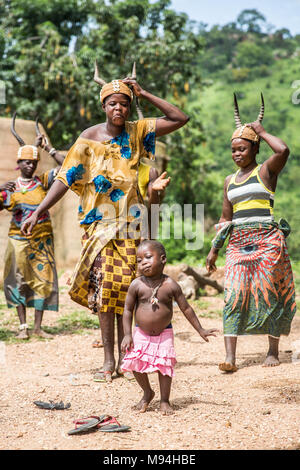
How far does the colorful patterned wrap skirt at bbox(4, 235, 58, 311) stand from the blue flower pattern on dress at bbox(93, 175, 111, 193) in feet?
7.33

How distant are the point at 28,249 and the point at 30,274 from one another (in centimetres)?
28

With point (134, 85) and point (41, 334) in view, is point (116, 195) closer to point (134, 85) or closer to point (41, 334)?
point (134, 85)

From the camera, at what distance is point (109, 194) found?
4.38 m

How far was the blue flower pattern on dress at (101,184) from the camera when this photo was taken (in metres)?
4.34

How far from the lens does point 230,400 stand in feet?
12.5

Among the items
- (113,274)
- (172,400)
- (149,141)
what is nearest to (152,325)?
(172,400)

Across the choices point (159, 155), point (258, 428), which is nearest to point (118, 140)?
point (258, 428)

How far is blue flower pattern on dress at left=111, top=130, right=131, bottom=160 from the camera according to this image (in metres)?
4.40

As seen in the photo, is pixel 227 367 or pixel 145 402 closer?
pixel 145 402

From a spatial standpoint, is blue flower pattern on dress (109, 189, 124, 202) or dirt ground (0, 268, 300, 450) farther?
blue flower pattern on dress (109, 189, 124, 202)

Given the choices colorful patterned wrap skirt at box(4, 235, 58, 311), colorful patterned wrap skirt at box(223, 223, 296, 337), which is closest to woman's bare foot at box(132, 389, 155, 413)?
colorful patterned wrap skirt at box(223, 223, 296, 337)

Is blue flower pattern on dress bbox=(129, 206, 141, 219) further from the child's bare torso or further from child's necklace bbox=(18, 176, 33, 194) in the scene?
child's necklace bbox=(18, 176, 33, 194)

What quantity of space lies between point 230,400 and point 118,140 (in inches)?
79.8
